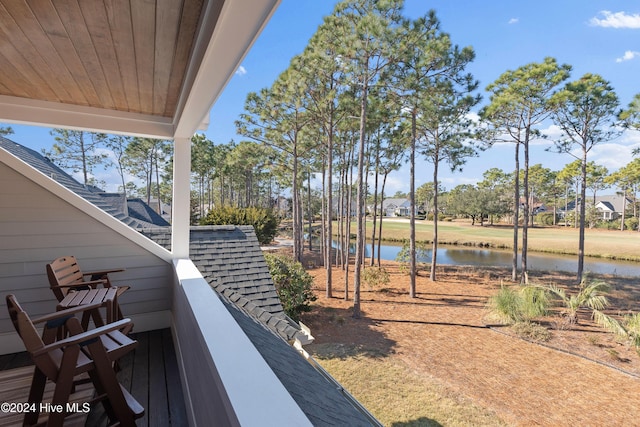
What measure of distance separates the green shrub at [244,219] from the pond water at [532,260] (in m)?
7.57

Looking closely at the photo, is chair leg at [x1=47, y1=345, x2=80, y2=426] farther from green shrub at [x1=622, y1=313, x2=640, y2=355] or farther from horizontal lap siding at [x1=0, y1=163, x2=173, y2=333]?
green shrub at [x1=622, y1=313, x2=640, y2=355]

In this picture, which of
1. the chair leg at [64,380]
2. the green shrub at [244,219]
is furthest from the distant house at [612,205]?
the chair leg at [64,380]

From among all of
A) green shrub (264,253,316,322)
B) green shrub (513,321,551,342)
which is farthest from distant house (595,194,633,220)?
green shrub (264,253,316,322)

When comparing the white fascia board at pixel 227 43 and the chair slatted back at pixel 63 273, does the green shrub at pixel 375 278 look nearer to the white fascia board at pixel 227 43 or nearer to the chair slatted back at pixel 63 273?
the chair slatted back at pixel 63 273

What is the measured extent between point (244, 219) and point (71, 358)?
458 inches

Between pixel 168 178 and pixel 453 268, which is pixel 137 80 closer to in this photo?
pixel 453 268

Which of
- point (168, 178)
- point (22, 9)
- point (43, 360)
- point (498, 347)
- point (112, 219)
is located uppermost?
point (168, 178)

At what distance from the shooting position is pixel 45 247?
2.72 meters

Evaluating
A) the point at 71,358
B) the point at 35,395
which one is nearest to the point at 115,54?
the point at 71,358

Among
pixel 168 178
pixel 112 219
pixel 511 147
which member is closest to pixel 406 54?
pixel 511 147

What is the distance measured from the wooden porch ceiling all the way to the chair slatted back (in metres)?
1.14

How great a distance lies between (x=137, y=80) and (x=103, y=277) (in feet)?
5.58

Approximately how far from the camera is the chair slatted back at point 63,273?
222 cm

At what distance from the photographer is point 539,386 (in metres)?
5.13
